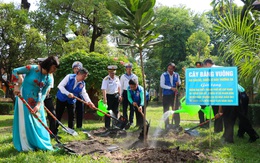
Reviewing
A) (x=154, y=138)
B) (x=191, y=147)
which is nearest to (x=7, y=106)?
(x=154, y=138)

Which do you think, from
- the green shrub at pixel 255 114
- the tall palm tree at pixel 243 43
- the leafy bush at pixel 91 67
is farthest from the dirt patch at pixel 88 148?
the leafy bush at pixel 91 67

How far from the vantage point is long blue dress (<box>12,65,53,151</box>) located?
5.31 metres

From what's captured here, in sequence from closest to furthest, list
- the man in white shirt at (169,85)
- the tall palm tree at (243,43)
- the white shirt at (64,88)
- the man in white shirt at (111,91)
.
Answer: the tall palm tree at (243,43)
the white shirt at (64,88)
the man in white shirt at (111,91)
the man in white shirt at (169,85)

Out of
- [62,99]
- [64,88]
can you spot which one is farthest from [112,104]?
[64,88]

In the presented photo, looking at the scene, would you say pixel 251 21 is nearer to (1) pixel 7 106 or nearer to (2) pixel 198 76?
(2) pixel 198 76

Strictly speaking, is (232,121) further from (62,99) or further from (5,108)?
(5,108)

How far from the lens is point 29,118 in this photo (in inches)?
209

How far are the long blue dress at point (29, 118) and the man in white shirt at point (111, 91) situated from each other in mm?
3220

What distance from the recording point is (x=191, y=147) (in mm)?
5973

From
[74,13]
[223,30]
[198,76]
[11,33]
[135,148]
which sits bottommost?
[135,148]

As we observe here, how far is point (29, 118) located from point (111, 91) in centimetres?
351

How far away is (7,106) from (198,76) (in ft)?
56.7

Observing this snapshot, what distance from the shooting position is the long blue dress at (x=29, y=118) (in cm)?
531

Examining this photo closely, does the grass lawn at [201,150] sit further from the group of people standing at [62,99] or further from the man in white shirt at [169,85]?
the man in white shirt at [169,85]
